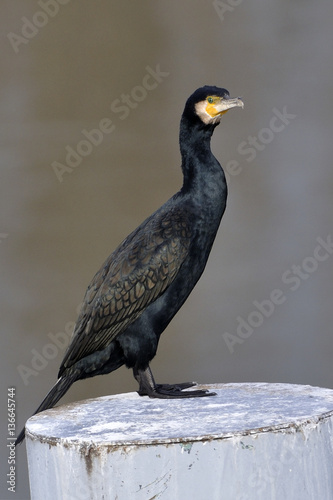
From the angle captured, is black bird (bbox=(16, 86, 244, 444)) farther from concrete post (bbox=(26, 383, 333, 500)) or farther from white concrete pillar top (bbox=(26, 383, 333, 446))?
concrete post (bbox=(26, 383, 333, 500))

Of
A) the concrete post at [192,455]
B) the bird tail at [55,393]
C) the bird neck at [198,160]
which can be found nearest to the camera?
the concrete post at [192,455]

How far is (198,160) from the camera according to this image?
2.63 meters

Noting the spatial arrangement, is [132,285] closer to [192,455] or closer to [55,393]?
[55,393]

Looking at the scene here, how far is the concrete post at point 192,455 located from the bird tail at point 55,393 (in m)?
0.25

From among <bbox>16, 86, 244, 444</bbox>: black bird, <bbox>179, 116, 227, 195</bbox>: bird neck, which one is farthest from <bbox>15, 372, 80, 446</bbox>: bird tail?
<bbox>179, 116, 227, 195</bbox>: bird neck

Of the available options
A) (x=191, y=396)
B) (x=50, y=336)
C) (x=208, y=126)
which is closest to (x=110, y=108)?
(x=50, y=336)

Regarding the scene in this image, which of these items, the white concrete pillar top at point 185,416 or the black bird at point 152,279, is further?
the black bird at point 152,279

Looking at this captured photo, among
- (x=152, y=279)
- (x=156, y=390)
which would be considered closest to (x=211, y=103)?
(x=152, y=279)

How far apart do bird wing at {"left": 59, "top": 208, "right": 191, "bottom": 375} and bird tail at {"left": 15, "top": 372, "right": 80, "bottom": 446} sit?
4 cm

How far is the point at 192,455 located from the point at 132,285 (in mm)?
696

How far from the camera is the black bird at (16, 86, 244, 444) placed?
99.4 inches

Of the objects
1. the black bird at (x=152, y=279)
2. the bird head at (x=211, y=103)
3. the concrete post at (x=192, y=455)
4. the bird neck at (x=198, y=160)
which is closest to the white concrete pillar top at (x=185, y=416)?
the concrete post at (x=192, y=455)

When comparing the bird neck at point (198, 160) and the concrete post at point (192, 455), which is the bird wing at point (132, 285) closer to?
the bird neck at point (198, 160)

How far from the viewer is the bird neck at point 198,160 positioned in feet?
8.57
